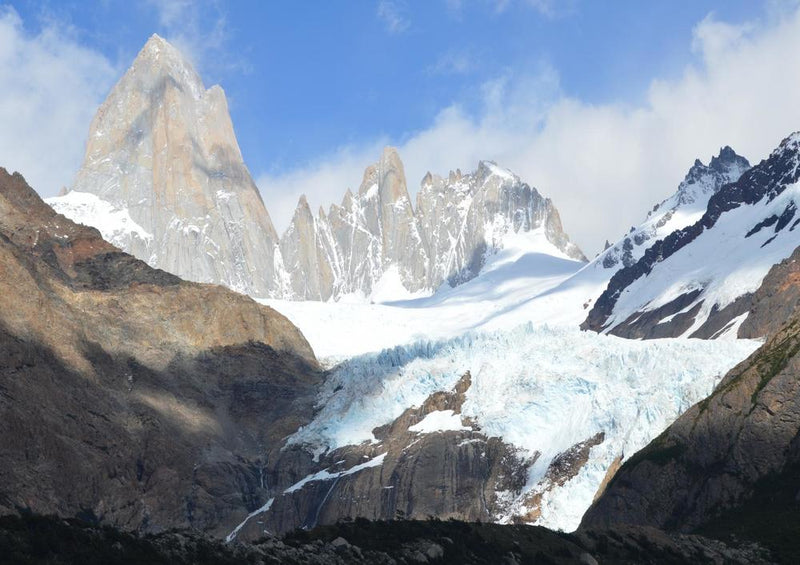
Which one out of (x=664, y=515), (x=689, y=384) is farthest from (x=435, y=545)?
(x=689, y=384)

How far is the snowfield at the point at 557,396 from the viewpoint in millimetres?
153875

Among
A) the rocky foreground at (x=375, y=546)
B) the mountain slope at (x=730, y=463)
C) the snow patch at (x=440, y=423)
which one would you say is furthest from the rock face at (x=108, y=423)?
the rocky foreground at (x=375, y=546)

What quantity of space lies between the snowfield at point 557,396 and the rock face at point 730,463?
3661cm

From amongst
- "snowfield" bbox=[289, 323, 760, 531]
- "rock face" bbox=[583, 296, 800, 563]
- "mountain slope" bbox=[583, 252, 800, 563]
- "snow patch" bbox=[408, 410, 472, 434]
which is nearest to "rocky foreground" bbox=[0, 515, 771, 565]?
"mountain slope" bbox=[583, 252, 800, 563]

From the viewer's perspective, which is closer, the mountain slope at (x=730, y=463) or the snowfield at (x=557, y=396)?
the mountain slope at (x=730, y=463)

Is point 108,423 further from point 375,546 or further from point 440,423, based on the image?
point 375,546

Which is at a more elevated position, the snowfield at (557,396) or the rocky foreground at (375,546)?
the snowfield at (557,396)

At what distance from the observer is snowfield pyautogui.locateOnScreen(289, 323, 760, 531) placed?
153875mm

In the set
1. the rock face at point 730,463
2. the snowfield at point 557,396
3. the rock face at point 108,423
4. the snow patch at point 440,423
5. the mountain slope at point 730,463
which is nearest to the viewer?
the mountain slope at point 730,463

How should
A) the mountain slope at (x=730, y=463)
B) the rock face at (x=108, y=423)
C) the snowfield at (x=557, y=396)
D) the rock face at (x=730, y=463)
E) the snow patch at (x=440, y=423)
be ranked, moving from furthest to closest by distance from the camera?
the snow patch at (x=440, y=423)
the snowfield at (x=557, y=396)
the rock face at (x=108, y=423)
the rock face at (x=730, y=463)
the mountain slope at (x=730, y=463)

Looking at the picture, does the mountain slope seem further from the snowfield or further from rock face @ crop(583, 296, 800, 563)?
the snowfield

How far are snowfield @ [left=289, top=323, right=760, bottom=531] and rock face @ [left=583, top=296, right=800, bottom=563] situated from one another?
36610mm

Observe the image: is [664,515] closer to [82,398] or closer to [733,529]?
[733,529]

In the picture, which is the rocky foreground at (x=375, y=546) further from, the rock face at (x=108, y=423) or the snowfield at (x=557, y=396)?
the rock face at (x=108, y=423)
